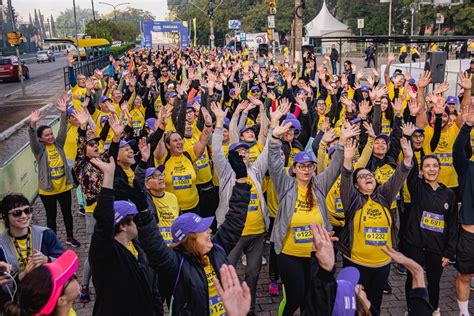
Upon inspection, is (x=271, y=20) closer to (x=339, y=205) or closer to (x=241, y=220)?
(x=339, y=205)

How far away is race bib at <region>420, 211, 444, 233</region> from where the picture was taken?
4797 millimetres

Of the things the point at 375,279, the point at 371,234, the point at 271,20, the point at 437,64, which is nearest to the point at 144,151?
the point at 371,234

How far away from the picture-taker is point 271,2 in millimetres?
20266

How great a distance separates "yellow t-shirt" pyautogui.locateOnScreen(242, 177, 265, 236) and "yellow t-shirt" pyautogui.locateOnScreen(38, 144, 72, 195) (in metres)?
3.03

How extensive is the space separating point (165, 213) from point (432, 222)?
109 inches

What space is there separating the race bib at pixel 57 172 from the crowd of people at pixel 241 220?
0.02m

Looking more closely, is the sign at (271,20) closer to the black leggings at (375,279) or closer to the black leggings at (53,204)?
the black leggings at (53,204)

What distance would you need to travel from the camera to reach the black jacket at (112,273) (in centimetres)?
311

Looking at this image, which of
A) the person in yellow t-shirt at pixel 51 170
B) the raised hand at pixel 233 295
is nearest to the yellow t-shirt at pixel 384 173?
the raised hand at pixel 233 295

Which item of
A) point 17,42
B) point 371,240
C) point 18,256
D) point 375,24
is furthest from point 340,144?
point 375,24

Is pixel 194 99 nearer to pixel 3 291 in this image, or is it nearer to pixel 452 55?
pixel 3 291

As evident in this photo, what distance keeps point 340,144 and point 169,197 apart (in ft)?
6.22

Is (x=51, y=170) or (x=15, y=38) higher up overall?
(x=15, y=38)

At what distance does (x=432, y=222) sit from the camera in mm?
4840
